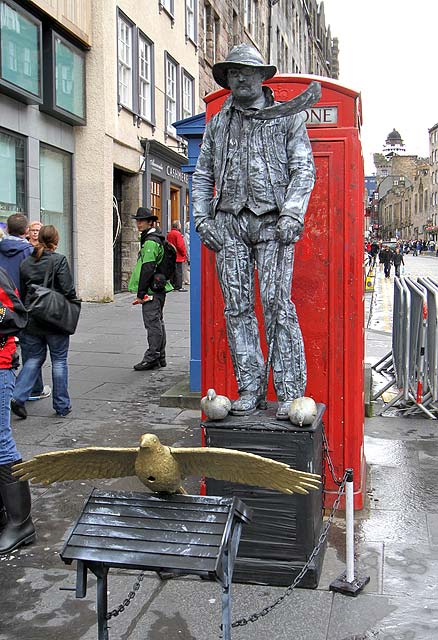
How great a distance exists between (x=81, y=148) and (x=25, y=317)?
12818mm

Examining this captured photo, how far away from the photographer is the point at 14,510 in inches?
168

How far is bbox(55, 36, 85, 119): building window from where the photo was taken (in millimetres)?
14904

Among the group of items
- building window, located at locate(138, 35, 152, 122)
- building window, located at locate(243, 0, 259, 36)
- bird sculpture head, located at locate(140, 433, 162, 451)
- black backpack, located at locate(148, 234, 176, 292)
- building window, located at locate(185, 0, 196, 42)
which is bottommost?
bird sculpture head, located at locate(140, 433, 162, 451)

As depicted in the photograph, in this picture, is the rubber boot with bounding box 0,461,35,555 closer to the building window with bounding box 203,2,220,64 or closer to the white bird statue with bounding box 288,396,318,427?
the white bird statue with bounding box 288,396,318,427

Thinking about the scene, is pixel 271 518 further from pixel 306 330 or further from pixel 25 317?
pixel 25 317

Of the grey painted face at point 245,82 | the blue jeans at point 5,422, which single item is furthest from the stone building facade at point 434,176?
the blue jeans at point 5,422

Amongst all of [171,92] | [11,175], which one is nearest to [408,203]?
[171,92]

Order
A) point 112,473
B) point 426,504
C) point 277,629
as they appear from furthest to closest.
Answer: point 426,504, point 277,629, point 112,473

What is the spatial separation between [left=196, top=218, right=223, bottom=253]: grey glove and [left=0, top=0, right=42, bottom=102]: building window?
10012mm

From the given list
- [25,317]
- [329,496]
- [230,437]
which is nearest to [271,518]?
[230,437]

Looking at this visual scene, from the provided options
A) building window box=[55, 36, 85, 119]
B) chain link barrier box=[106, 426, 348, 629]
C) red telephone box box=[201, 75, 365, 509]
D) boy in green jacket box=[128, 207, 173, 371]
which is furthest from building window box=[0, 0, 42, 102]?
chain link barrier box=[106, 426, 348, 629]

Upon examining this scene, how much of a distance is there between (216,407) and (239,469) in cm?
101

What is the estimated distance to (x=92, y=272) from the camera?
16.6 metres

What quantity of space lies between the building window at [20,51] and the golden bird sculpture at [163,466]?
1112 centimetres
